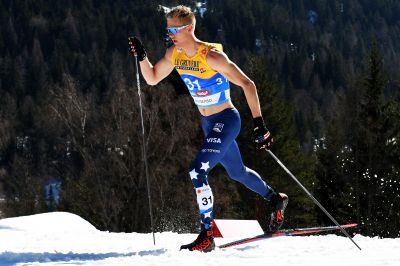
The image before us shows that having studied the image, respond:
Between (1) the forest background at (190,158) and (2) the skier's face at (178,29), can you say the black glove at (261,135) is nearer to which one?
(2) the skier's face at (178,29)

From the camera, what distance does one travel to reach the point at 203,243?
489cm

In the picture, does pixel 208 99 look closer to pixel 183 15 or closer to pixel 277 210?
pixel 183 15

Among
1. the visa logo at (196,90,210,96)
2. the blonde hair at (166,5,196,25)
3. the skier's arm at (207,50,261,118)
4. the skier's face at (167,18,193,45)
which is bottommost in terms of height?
the visa logo at (196,90,210,96)

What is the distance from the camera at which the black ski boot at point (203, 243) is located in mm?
4873

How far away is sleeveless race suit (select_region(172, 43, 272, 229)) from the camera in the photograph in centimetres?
498

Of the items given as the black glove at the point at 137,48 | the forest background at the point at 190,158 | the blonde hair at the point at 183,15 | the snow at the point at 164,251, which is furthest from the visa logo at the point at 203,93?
the forest background at the point at 190,158

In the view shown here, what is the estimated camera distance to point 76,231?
7.39m

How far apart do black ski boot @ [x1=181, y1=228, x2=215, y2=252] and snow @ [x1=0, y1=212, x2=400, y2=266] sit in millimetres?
115

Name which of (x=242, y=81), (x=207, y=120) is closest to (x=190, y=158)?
(x=207, y=120)

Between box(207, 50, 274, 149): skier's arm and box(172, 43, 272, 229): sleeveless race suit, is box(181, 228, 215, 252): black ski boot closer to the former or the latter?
box(172, 43, 272, 229): sleeveless race suit

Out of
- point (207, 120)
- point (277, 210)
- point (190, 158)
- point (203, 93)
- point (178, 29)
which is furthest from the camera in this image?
point (190, 158)

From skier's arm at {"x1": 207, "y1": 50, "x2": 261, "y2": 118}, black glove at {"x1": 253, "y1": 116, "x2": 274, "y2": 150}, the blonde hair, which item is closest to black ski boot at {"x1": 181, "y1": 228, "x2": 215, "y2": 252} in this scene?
black glove at {"x1": 253, "y1": 116, "x2": 274, "y2": 150}

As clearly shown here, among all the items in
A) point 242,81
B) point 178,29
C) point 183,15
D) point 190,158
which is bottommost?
point 190,158

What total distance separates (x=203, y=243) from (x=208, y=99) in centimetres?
120
